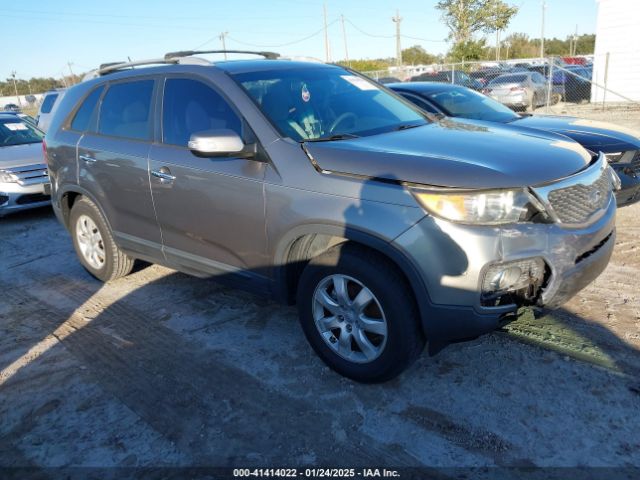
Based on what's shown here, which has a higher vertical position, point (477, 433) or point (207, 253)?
point (207, 253)

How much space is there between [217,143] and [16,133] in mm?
7469

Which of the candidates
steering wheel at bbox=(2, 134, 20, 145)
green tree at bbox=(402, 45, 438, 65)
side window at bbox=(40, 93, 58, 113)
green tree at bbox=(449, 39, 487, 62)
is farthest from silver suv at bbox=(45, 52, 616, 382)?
green tree at bbox=(402, 45, 438, 65)

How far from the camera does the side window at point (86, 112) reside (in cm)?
458

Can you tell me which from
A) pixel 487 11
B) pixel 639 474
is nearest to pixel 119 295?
pixel 639 474

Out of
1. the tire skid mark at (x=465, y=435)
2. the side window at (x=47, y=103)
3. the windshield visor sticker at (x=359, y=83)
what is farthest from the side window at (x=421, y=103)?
the side window at (x=47, y=103)

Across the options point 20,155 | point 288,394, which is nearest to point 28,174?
point 20,155

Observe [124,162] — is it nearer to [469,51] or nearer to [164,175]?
[164,175]

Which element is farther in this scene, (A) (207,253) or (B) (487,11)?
(B) (487,11)

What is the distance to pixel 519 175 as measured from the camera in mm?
2570

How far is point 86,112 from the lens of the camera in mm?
4641

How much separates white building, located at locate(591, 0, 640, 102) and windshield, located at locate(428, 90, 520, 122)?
47.1ft

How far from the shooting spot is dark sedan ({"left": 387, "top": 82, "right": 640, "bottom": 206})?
5.40 meters

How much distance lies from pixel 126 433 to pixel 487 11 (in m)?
47.8

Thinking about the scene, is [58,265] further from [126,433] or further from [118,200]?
[126,433]
